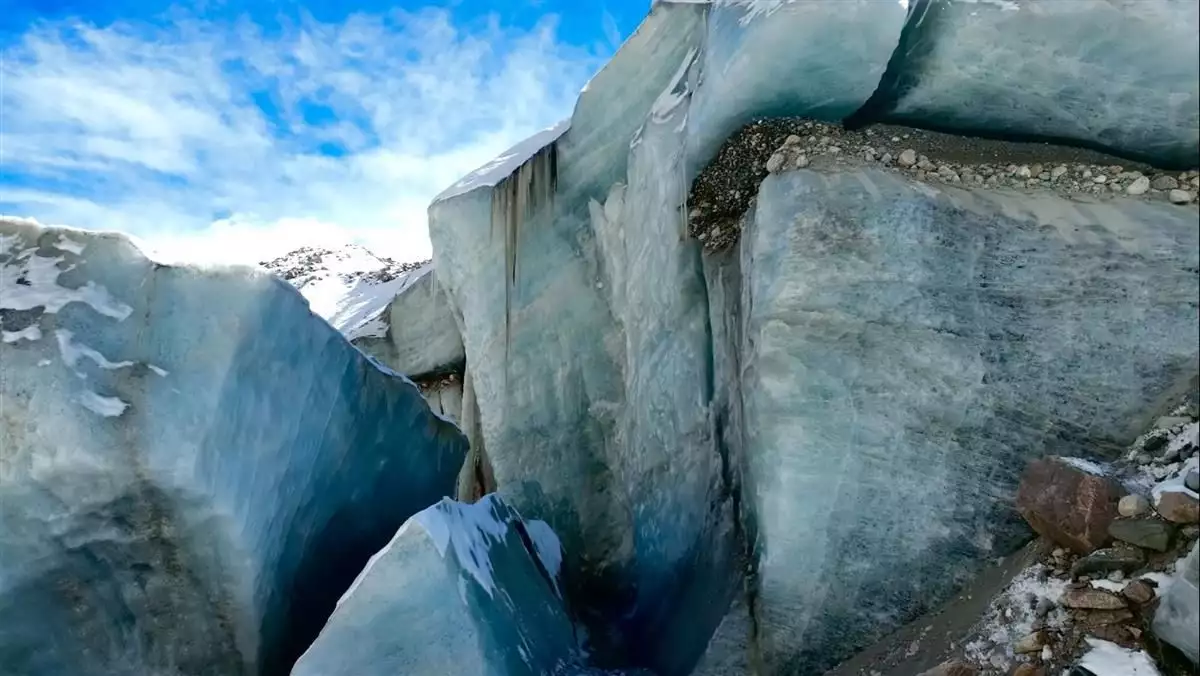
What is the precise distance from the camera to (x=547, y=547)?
7.68m

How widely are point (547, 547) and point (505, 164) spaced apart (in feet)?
11.4

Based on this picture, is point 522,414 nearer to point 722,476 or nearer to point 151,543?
point 722,476

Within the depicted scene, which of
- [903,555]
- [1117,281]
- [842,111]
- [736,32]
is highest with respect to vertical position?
[736,32]

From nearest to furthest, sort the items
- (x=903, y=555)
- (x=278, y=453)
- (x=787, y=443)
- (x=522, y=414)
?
(x=903, y=555) → (x=787, y=443) → (x=278, y=453) → (x=522, y=414)

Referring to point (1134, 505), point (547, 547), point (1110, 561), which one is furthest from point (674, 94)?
point (1110, 561)

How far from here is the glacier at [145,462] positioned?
5.28m

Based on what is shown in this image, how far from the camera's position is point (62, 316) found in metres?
5.43

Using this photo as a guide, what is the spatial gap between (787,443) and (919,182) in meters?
1.58

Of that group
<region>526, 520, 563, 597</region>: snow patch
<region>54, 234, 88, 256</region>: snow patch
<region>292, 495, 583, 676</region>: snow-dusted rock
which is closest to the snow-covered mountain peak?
<region>526, 520, 563, 597</region>: snow patch

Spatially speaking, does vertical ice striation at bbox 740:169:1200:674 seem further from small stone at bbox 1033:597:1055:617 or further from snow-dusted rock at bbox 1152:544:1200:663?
snow-dusted rock at bbox 1152:544:1200:663

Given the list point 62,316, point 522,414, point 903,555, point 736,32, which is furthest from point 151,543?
point 736,32

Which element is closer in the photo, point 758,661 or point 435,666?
point 435,666

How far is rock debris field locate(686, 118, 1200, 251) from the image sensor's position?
167 inches

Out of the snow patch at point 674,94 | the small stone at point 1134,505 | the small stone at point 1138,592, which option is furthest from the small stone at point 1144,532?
the snow patch at point 674,94
